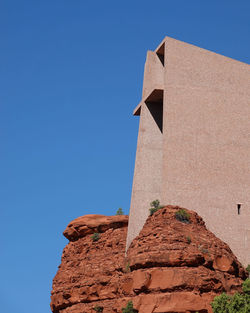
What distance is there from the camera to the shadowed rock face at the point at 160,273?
22.4 metres

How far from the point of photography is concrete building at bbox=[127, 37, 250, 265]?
27984 mm

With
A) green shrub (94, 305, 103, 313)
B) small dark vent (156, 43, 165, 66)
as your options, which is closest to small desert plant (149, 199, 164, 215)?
green shrub (94, 305, 103, 313)

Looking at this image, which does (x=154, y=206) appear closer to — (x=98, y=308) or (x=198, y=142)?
(x=198, y=142)

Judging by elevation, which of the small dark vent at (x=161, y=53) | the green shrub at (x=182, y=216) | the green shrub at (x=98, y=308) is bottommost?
the green shrub at (x=98, y=308)

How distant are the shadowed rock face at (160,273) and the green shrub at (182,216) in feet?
0.84

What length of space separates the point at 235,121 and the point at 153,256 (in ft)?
38.0

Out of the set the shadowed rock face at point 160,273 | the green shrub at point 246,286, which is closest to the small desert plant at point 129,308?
the shadowed rock face at point 160,273

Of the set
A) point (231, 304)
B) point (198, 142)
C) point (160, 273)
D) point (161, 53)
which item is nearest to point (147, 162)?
point (198, 142)

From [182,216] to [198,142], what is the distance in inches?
219

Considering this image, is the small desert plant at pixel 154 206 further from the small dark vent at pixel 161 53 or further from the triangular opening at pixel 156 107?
the small dark vent at pixel 161 53

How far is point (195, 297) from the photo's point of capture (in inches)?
867

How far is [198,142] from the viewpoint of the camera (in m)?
29.4

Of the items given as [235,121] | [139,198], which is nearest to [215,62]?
[235,121]

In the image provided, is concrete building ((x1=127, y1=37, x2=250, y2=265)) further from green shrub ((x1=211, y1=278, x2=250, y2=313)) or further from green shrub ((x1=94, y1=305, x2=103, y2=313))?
green shrub ((x1=211, y1=278, x2=250, y2=313))
